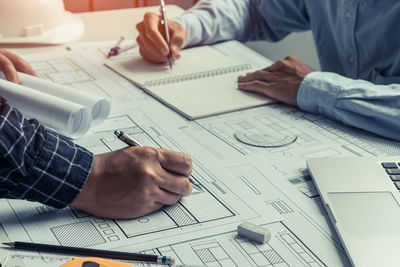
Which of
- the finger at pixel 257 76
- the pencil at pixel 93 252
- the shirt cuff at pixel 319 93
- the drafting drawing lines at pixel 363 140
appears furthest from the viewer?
the finger at pixel 257 76

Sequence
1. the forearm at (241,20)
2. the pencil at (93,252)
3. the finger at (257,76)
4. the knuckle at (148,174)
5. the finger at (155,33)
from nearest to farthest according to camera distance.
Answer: the pencil at (93,252), the knuckle at (148,174), the finger at (257,76), the finger at (155,33), the forearm at (241,20)

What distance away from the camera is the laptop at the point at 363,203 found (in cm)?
71

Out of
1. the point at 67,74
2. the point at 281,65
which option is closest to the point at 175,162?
the point at 281,65

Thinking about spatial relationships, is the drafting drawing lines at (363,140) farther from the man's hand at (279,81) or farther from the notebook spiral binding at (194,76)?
the notebook spiral binding at (194,76)

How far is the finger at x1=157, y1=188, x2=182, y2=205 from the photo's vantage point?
2.64ft

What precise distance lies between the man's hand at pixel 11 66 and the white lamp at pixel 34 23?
0.91 feet

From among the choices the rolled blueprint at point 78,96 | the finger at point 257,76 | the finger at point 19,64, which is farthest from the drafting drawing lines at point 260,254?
the finger at point 19,64

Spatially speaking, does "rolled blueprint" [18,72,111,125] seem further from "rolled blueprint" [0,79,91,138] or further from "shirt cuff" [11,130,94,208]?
"shirt cuff" [11,130,94,208]

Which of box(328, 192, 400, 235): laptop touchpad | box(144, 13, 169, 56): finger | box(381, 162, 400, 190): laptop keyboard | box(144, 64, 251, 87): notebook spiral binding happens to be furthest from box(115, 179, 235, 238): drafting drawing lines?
box(144, 13, 169, 56): finger

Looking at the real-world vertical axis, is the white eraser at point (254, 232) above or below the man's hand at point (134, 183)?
below

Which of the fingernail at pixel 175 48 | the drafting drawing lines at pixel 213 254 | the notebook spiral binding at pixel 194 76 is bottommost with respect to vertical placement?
the drafting drawing lines at pixel 213 254

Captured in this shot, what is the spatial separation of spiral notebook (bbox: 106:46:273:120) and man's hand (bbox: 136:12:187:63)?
0.02 m

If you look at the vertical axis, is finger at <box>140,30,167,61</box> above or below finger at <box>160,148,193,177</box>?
above

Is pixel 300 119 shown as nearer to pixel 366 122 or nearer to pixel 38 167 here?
pixel 366 122
